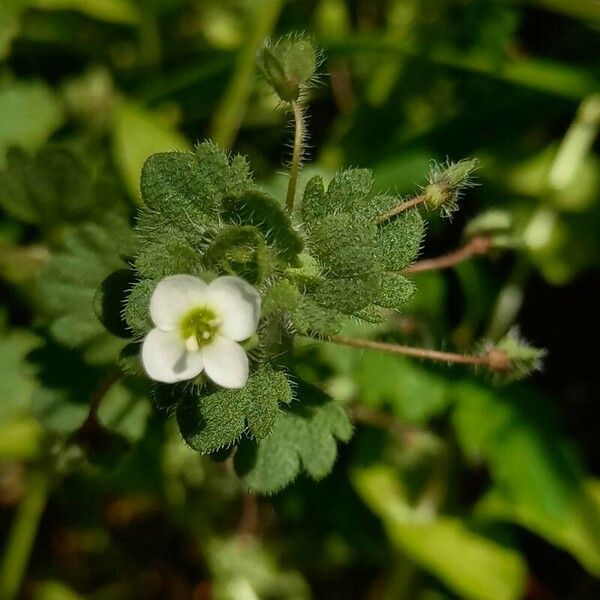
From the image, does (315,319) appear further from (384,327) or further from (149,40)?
(149,40)

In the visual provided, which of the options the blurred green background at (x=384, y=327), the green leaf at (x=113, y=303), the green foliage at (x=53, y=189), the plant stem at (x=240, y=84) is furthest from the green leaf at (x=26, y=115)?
the green leaf at (x=113, y=303)

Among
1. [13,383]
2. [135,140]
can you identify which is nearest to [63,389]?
[13,383]

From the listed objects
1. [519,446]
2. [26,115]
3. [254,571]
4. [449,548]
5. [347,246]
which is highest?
[347,246]

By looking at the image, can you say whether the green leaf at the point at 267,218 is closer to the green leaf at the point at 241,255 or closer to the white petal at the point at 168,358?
the green leaf at the point at 241,255

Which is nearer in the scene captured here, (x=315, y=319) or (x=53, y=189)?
(x=315, y=319)

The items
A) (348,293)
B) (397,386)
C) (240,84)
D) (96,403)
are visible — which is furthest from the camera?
(240,84)

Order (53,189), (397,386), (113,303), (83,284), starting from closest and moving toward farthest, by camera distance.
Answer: (113,303), (83,284), (53,189), (397,386)
